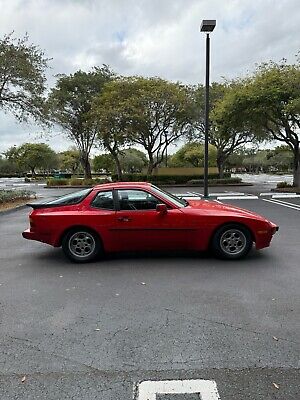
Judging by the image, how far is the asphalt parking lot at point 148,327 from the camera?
262 cm

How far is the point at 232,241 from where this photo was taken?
597 cm

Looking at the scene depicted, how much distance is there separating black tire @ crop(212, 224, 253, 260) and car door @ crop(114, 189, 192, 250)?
518 mm

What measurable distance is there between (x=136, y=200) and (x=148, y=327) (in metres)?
2.93

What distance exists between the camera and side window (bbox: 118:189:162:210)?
19.9 ft

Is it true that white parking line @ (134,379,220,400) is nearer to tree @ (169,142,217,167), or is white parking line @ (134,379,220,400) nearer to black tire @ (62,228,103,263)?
black tire @ (62,228,103,263)

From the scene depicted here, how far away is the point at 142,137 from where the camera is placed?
1225 inches

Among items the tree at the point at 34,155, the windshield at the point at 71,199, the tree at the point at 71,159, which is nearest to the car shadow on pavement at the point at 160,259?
the windshield at the point at 71,199

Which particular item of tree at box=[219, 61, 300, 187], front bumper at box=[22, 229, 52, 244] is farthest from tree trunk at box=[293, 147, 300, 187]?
front bumper at box=[22, 229, 52, 244]

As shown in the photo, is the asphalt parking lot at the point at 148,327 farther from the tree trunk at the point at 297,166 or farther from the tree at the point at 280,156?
the tree at the point at 280,156

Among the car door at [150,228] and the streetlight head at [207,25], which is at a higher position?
the streetlight head at [207,25]

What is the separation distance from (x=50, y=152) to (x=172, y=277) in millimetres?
66413

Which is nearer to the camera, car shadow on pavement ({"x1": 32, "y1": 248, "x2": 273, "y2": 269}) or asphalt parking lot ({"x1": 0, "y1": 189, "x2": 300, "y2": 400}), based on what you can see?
asphalt parking lot ({"x1": 0, "y1": 189, "x2": 300, "y2": 400})

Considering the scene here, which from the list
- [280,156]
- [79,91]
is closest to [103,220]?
[79,91]

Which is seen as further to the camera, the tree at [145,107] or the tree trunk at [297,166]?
the tree at [145,107]
